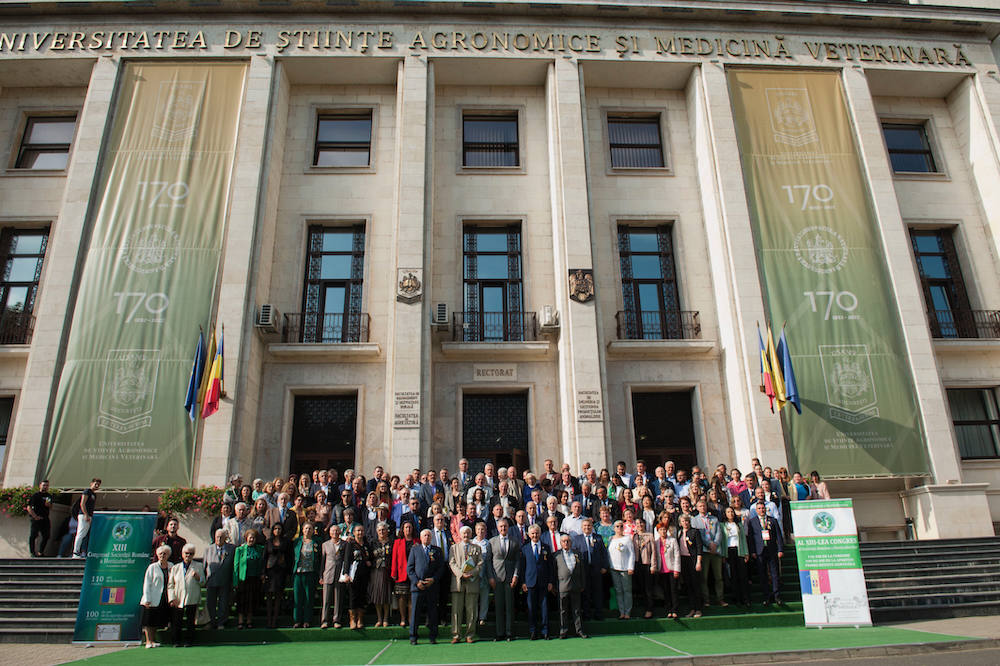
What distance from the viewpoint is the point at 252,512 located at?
32.9ft

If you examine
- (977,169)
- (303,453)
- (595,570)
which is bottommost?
(595,570)

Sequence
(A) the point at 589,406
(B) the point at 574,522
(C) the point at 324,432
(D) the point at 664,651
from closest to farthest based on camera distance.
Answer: (D) the point at 664,651, (B) the point at 574,522, (A) the point at 589,406, (C) the point at 324,432

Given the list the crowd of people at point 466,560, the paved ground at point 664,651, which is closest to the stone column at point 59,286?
the paved ground at point 664,651

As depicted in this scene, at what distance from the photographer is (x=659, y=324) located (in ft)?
56.5

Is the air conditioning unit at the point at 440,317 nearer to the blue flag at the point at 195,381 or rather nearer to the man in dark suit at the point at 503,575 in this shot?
the blue flag at the point at 195,381

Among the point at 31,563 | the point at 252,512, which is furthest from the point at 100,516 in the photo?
the point at 31,563

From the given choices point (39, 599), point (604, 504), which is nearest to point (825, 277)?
point (604, 504)

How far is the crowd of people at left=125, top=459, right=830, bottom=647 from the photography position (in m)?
8.96

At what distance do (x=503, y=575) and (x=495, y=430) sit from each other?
24.5ft

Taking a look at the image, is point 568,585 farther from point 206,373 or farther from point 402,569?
point 206,373

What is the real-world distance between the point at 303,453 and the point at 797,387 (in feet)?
39.2

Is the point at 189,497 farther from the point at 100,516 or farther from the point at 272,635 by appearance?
the point at 272,635

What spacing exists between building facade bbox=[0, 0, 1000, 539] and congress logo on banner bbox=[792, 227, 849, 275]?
1.41 feet

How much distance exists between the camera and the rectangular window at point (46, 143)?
18.1 m
